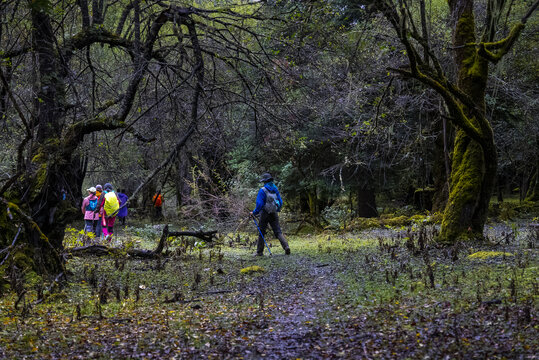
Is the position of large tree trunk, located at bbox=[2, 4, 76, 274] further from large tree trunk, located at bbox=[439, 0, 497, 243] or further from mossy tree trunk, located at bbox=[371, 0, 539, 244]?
large tree trunk, located at bbox=[439, 0, 497, 243]

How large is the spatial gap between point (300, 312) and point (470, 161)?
613cm

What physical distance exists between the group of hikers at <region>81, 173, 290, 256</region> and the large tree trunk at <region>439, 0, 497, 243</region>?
4144mm

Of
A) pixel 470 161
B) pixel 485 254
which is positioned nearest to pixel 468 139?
pixel 470 161

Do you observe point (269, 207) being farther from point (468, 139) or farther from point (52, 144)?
point (52, 144)

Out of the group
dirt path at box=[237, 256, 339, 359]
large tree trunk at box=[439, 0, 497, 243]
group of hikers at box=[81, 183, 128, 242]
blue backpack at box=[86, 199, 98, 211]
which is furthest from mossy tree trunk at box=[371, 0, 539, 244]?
blue backpack at box=[86, 199, 98, 211]

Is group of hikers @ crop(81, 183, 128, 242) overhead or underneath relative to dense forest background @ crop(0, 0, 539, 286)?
underneath

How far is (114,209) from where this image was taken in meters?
16.0

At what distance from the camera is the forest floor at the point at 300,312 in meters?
4.82

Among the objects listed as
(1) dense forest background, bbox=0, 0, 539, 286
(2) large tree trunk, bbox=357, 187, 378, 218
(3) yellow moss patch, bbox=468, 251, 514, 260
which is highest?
(1) dense forest background, bbox=0, 0, 539, 286

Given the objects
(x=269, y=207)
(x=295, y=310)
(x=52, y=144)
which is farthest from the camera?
(x=269, y=207)

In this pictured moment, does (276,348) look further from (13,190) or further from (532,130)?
(532,130)

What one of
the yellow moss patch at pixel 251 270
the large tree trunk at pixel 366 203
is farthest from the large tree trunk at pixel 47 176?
the large tree trunk at pixel 366 203

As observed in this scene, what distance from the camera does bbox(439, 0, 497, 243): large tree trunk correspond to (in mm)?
10352

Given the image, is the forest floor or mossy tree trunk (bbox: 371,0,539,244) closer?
the forest floor
